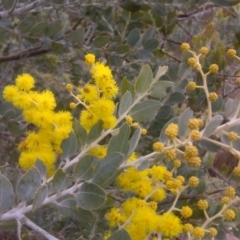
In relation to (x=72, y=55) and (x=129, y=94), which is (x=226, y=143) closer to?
(x=129, y=94)

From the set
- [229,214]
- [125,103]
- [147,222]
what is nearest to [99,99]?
[125,103]

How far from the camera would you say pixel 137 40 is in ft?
6.61

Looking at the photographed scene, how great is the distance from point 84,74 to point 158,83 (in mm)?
1420

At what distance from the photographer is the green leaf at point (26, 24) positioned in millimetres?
1908

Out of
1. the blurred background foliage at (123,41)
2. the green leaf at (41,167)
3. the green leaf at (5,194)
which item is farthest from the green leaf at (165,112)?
the green leaf at (5,194)

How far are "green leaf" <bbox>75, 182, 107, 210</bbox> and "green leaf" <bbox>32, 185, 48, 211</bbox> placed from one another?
0.27 feet

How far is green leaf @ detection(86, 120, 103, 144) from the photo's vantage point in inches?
43.2

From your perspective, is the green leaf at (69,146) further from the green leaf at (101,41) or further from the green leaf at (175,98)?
the green leaf at (101,41)

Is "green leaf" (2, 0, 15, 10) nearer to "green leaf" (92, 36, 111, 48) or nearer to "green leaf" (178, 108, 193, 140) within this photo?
"green leaf" (92, 36, 111, 48)

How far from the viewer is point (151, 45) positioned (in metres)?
2.00

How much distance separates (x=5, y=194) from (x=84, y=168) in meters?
0.18

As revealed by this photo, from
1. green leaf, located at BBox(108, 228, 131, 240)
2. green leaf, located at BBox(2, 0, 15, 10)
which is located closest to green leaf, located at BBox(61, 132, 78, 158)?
green leaf, located at BBox(108, 228, 131, 240)

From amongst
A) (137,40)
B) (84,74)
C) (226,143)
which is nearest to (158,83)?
(226,143)

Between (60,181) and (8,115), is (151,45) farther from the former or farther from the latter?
(60,181)
